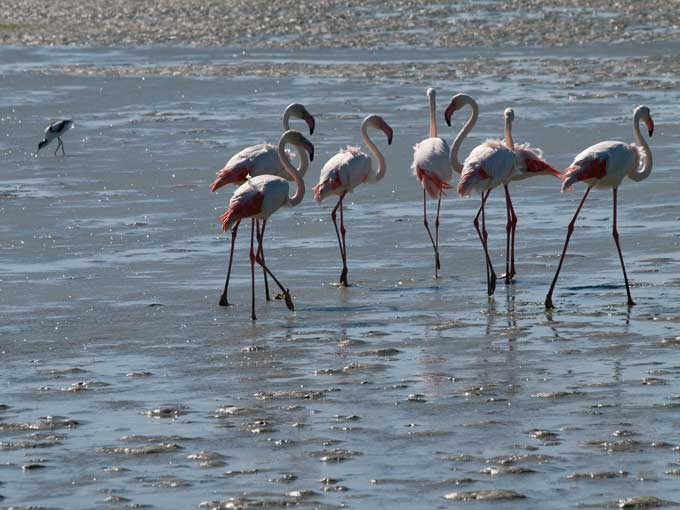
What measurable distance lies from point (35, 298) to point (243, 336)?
6.46 feet

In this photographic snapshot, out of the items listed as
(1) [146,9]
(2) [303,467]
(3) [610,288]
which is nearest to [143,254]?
(3) [610,288]

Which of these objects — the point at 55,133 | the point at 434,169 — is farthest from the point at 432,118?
the point at 55,133

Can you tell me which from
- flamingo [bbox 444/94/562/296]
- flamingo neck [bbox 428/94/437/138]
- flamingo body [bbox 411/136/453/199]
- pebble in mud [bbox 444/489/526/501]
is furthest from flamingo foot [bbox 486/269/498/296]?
pebble in mud [bbox 444/489/526/501]

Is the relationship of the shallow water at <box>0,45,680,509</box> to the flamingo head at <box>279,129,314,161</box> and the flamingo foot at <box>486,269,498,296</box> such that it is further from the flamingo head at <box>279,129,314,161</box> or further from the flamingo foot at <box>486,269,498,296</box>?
the flamingo head at <box>279,129,314,161</box>

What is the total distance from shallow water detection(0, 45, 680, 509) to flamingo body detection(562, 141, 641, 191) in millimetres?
805

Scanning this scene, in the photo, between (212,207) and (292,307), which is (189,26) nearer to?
(212,207)

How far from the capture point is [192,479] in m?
6.85

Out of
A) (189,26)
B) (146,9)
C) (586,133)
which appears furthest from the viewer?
(146,9)

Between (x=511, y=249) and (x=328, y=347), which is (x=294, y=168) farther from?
(x=328, y=347)

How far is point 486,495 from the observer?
6.48m

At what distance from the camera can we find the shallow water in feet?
22.5

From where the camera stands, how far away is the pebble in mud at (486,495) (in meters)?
6.45

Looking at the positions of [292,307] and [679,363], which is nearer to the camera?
[679,363]

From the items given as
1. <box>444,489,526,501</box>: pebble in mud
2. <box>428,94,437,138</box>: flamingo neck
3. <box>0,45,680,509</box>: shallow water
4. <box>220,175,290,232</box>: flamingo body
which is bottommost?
<box>444,489,526,501</box>: pebble in mud
